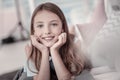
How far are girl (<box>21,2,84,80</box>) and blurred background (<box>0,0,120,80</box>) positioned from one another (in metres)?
0.06

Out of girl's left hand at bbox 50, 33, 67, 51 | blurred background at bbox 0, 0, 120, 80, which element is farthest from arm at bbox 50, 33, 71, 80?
blurred background at bbox 0, 0, 120, 80

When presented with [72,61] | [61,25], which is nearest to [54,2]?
[61,25]

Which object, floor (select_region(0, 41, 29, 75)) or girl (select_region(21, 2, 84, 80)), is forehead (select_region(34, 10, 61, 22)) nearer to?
girl (select_region(21, 2, 84, 80))

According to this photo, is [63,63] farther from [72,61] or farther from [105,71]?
[105,71]

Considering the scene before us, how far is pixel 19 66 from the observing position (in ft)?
3.20

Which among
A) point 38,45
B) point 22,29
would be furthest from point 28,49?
point 22,29

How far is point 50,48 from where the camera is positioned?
0.80 metres

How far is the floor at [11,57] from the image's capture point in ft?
3.16

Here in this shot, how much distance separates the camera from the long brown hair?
0.81 metres

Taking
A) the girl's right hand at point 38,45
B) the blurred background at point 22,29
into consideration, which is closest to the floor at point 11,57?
the blurred background at point 22,29

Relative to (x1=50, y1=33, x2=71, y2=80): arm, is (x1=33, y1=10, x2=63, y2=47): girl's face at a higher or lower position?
higher

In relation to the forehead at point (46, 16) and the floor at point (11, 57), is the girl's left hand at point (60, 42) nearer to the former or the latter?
the forehead at point (46, 16)

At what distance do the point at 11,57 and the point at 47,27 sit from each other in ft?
1.06

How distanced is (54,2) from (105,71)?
29 centimetres
